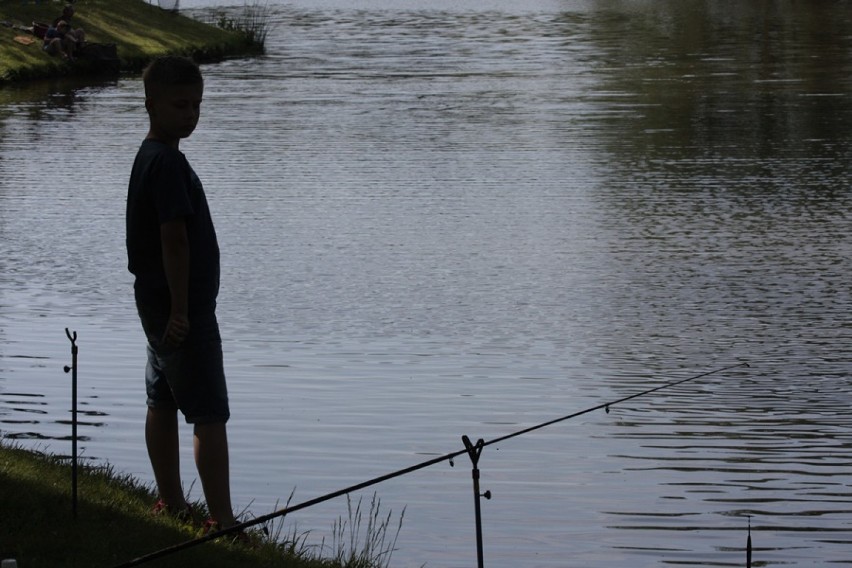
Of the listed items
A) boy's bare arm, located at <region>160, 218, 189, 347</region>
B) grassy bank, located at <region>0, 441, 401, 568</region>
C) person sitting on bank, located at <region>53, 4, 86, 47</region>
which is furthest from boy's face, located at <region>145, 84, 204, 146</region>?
person sitting on bank, located at <region>53, 4, 86, 47</region>

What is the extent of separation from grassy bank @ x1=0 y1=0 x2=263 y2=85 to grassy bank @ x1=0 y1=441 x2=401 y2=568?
94.7 feet

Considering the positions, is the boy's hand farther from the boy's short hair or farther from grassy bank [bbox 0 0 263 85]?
grassy bank [bbox 0 0 263 85]

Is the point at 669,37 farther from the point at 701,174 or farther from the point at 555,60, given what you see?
the point at 701,174

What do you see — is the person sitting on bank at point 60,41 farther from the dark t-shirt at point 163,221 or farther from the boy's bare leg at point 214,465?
the boy's bare leg at point 214,465

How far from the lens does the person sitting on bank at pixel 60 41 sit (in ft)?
119

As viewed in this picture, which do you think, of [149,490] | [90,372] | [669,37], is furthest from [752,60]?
[149,490]

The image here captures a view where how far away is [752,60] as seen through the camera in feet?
123

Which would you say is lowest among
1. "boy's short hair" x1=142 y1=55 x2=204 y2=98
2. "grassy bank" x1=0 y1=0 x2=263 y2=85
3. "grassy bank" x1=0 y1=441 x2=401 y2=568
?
"grassy bank" x1=0 y1=0 x2=263 y2=85

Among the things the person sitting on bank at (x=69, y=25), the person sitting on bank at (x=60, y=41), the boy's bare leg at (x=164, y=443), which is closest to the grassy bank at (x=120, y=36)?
the person sitting on bank at (x=60, y=41)

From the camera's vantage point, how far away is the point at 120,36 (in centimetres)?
4097

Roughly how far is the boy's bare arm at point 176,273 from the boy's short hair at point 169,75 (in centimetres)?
44

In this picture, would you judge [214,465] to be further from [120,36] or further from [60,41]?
[120,36]

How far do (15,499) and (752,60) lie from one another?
33.9 meters

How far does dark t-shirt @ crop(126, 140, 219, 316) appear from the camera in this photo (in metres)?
4.98
